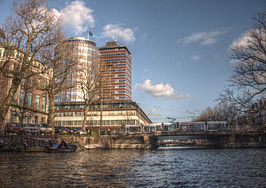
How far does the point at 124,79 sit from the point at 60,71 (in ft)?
266

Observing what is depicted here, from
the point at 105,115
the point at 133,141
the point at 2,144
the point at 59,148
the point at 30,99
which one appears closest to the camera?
the point at 2,144

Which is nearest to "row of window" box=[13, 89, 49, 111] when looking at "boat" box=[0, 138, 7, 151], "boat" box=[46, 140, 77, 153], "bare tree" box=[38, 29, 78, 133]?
"bare tree" box=[38, 29, 78, 133]

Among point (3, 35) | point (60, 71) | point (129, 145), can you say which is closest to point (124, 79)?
point (129, 145)

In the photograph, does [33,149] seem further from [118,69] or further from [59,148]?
[118,69]

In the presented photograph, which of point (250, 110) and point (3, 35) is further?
point (3, 35)

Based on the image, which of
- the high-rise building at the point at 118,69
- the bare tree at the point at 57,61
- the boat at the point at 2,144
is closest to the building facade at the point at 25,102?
the bare tree at the point at 57,61

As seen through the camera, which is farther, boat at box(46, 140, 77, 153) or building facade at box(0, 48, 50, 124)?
building facade at box(0, 48, 50, 124)

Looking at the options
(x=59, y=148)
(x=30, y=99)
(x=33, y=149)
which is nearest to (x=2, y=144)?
(x=33, y=149)

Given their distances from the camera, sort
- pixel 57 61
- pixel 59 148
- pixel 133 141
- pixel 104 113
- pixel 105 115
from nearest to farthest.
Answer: pixel 59 148, pixel 57 61, pixel 133 141, pixel 105 115, pixel 104 113

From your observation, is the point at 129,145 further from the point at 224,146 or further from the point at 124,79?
the point at 124,79

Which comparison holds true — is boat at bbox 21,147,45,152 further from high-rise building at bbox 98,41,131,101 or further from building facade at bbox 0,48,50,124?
high-rise building at bbox 98,41,131,101

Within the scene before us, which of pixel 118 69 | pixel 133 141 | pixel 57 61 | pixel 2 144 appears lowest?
pixel 133 141

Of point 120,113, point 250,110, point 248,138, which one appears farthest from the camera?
point 120,113

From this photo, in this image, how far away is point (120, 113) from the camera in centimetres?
8188
